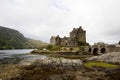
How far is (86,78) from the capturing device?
25500 millimetres

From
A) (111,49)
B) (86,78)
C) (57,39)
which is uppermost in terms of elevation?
(57,39)

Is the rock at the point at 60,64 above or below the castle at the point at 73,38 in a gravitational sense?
below

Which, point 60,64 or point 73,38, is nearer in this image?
point 60,64

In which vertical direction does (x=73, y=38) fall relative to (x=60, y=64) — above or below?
above

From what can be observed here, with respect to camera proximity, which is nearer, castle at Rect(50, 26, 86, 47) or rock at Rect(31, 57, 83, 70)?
rock at Rect(31, 57, 83, 70)

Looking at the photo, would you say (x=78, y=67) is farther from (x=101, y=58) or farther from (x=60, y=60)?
(x=101, y=58)

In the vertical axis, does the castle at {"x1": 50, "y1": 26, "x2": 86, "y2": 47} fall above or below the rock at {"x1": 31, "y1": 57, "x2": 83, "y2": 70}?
above

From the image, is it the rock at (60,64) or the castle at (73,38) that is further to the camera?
the castle at (73,38)

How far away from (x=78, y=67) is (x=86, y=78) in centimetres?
900

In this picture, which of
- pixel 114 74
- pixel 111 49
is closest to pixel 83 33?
pixel 111 49

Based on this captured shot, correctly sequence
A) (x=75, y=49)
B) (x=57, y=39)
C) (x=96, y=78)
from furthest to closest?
1. (x=57, y=39)
2. (x=75, y=49)
3. (x=96, y=78)

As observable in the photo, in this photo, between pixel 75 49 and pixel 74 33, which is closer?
pixel 75 49

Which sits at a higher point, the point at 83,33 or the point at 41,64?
the point at 83,33

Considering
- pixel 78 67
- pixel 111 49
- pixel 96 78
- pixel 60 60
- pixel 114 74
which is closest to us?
pixel 96 78
